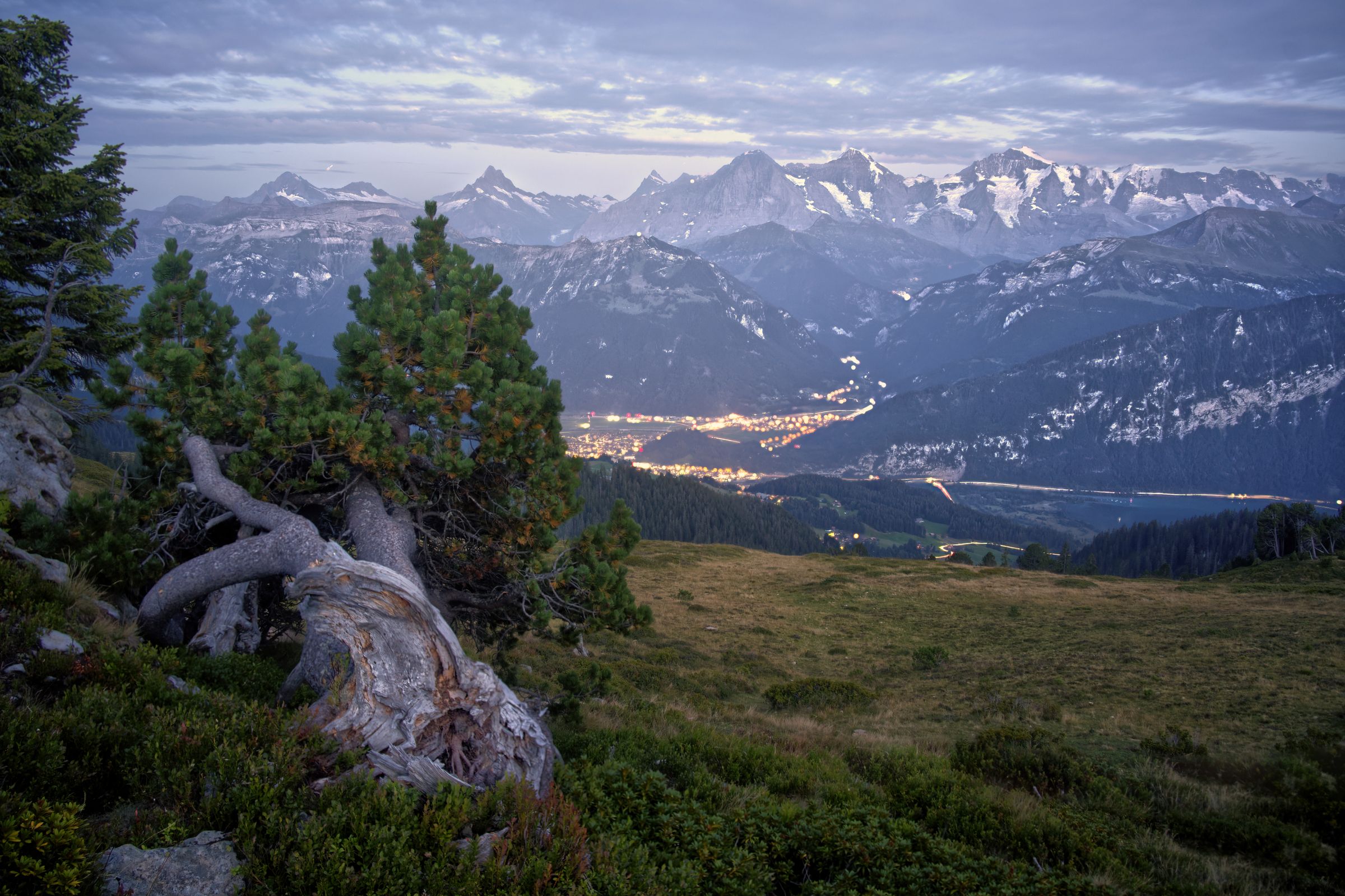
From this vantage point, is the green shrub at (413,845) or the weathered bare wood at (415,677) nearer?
the green shrub at (413,845)

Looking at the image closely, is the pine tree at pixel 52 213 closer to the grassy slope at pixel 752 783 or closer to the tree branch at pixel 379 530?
the tree branch at pixel 379 530

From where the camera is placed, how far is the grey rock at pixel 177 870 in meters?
5.29

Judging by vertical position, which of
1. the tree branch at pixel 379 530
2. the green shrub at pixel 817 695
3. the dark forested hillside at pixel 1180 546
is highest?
the tree branch at pixel 379 530

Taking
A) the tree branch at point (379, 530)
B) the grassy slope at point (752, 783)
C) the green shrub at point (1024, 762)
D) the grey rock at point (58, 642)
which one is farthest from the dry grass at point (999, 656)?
the grey rock at point (58, 642)

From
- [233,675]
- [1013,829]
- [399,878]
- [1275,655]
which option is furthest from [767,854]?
[1275,655]

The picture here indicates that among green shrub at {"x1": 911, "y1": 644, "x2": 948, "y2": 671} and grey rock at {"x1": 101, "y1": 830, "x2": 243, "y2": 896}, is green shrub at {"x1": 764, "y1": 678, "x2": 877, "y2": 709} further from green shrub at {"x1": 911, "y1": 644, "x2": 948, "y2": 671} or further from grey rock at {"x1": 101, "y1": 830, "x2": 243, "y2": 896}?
grey rock at {"x1": 101, "y1": 830, "x2": 243, "y2": 896}

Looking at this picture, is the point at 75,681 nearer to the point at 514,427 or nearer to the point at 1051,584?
the point at 514,427

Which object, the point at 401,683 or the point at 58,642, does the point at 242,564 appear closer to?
the point at 58,642

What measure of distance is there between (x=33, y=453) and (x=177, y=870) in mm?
14290

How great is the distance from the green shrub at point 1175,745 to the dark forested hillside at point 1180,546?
12820 centimetres

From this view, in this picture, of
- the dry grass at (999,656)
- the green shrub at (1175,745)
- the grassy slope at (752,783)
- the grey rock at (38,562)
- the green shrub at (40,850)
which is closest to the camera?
the green shrub at (40,850)

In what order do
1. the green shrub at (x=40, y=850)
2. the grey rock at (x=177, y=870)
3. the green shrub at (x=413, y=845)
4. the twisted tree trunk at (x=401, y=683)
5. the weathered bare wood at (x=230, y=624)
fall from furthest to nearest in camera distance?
1. the weathered bare wood at (x=230, y=624)
2. the twisted tree trunk at (x=401, y=683)
3. the green shrub at (x=413, y=845)
4. the grey rock at (x=177, y=870)
5. the green shrub at (x=40, y=850)

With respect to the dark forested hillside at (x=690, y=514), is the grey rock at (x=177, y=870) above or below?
above

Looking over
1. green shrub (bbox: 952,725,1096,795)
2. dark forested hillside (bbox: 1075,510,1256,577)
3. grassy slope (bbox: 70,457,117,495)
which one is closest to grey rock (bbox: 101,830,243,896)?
green shrub (bbox: 952,725,1096,795)
